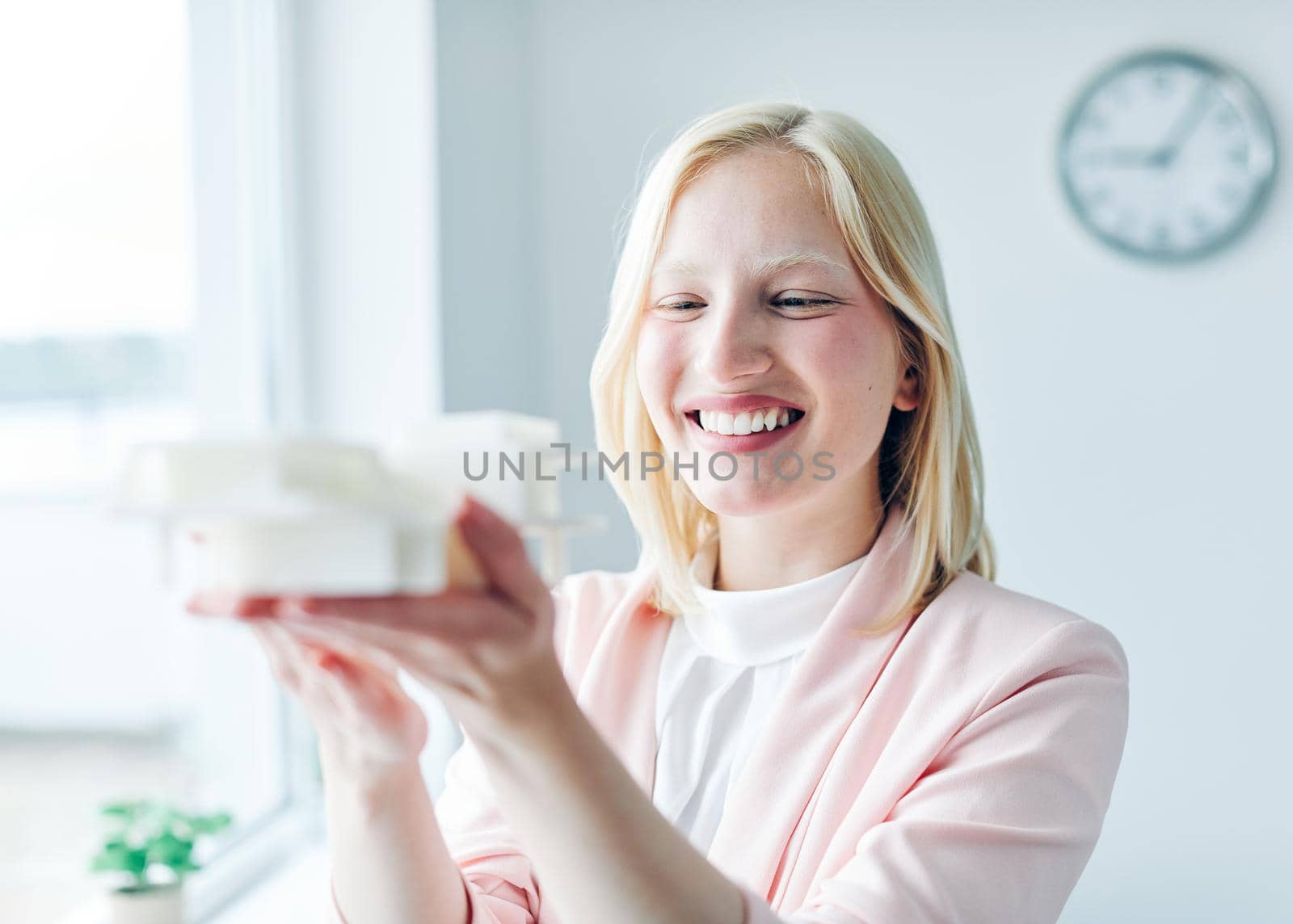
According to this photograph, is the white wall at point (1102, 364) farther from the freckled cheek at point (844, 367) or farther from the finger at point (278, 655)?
the finger at point (278, 655)

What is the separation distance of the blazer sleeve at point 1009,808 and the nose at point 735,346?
14.7 inches

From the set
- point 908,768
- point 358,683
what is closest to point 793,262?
point 908,768

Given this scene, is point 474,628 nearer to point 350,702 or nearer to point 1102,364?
point 350,702

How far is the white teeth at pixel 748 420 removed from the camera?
116cm

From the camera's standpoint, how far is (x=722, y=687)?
49.2 inches

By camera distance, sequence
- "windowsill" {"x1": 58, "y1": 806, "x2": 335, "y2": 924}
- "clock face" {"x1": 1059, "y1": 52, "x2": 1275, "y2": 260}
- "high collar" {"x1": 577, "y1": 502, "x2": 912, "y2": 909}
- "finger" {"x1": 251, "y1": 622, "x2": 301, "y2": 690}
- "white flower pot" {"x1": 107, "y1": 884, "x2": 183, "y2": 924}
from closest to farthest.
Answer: "finger" {"x1": 251, "y1": 622, "x2": 301, "y2": 690} → "high collar" {"x1": 577, "y1": 502, "x2": 912, "y2": 909} → "white flower pot" {"x1": 107, "y1": 884, "x2": 183, "y2": 924} → "windowsill" {"x1": 58, "y1": 806, "x2": 335, "y2": 924} → "clock face" {"x1": 1059, "y1": 52, "x2": 1275, "y2": 260}

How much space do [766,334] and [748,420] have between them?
0.29ft

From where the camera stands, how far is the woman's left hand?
567 millimetres

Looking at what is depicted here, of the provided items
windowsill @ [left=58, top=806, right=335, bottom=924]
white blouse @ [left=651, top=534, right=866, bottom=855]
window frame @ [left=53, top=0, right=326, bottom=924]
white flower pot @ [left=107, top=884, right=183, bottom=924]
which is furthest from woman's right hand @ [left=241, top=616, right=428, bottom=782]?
window frame @ [left=53, top=0, right=326, bottom=924]

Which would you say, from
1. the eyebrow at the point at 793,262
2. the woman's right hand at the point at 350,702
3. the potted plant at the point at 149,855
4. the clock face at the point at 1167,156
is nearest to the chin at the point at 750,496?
the eyebrow at the point at 793,262

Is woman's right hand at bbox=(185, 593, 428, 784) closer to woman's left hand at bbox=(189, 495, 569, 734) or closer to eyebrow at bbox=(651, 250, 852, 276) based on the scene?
woman's left hand at bbox=(189, 495, 569, 734)

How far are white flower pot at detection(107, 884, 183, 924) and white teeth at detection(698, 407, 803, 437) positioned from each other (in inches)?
36.1

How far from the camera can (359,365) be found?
2.18 m

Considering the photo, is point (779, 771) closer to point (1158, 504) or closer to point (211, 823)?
point (211, 823)
